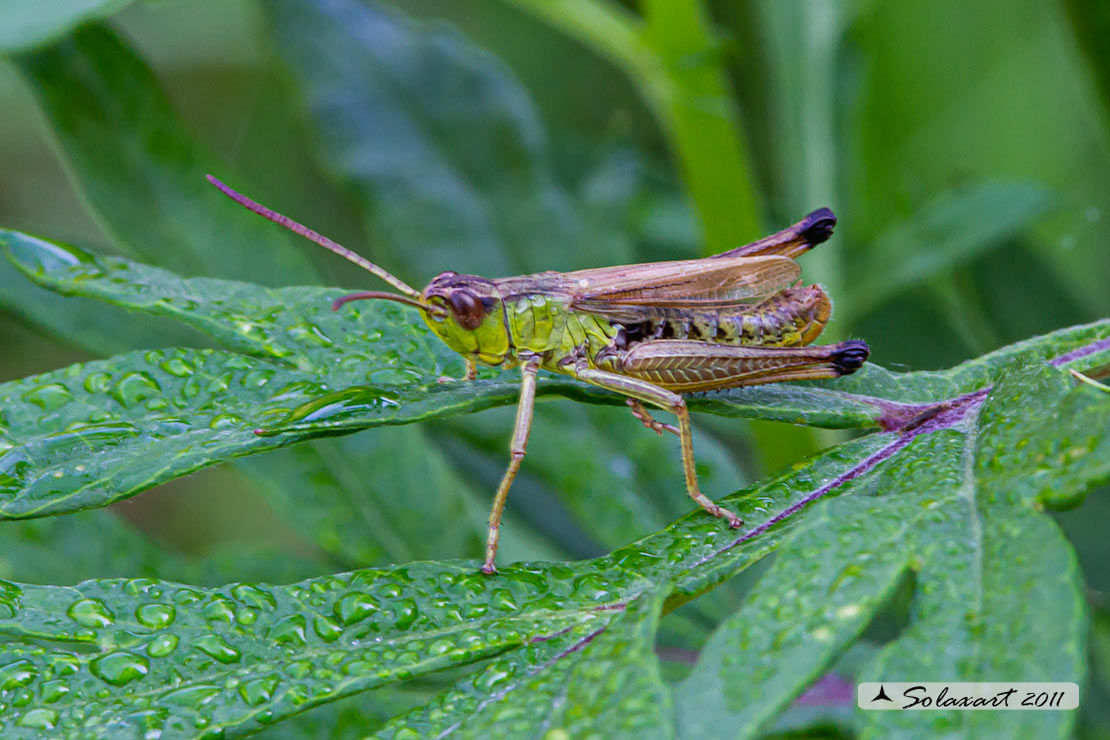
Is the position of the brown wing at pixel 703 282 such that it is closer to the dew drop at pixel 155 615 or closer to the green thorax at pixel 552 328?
the green thorax at pixel 552 328

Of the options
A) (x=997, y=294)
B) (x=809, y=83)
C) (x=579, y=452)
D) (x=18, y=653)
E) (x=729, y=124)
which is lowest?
(x=18, y=653)

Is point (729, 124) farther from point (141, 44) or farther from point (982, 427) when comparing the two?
point (141, 44)

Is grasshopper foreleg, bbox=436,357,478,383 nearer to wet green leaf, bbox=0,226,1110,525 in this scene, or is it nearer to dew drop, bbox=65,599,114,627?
wet green leaf, bbox=0,226,1110,525

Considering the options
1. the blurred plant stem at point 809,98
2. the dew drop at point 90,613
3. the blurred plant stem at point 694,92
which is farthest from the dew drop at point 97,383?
the blurred plant stem at point 809,98

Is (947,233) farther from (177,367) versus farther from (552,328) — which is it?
(177,367)

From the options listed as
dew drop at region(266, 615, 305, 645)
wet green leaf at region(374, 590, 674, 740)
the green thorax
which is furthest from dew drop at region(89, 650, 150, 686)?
the green thorax

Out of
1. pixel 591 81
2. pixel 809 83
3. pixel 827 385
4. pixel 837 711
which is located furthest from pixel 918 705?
pixel 591 81

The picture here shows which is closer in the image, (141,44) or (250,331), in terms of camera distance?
(250,331)

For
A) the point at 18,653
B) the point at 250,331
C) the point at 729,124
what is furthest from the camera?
the point at 729,124
